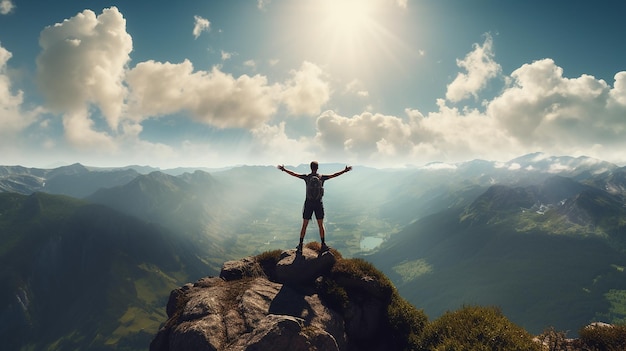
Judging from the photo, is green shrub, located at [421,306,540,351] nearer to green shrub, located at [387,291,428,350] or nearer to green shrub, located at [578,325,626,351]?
green shrub, located at [387,291,428,350]

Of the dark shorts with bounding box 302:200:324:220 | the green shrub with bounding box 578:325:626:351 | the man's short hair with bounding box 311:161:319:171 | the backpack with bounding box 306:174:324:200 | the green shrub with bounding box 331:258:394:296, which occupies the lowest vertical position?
the green shrub with bounding box 578:325:626:351

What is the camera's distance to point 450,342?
1311 cm

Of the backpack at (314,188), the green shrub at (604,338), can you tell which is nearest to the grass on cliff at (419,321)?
the green shrub at (604,338)

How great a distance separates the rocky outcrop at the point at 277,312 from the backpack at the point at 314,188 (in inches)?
160

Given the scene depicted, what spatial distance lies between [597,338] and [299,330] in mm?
14007

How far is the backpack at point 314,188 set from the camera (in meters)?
19.9

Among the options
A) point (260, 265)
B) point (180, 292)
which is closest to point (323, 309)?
point (260, 265)

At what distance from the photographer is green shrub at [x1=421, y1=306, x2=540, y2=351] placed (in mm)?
12539

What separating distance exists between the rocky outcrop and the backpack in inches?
160

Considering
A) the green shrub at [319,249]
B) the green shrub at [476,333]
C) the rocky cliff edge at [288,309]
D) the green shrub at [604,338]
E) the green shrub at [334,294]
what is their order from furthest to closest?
1. the green shrub at [319,249]
2. the green shrub at [334,294]
3. the green shrub at [604,338]
4. the green shrub at [476,333]
5. the rocky cliff edge at [288,309]

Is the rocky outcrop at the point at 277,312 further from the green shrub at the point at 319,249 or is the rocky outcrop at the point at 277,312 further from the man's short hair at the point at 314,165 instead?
the man's short hair at the point at 314,165

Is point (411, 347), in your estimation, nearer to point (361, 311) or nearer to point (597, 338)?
point (361, 311)

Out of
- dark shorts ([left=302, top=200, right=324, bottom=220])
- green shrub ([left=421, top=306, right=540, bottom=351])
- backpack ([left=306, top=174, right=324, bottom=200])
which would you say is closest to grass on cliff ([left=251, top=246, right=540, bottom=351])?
green shrub ([left=421, top=306, right=540, bottom=351])

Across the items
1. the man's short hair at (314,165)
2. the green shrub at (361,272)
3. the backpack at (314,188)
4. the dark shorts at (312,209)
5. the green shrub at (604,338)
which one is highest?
the man's short hair at (314,165)
